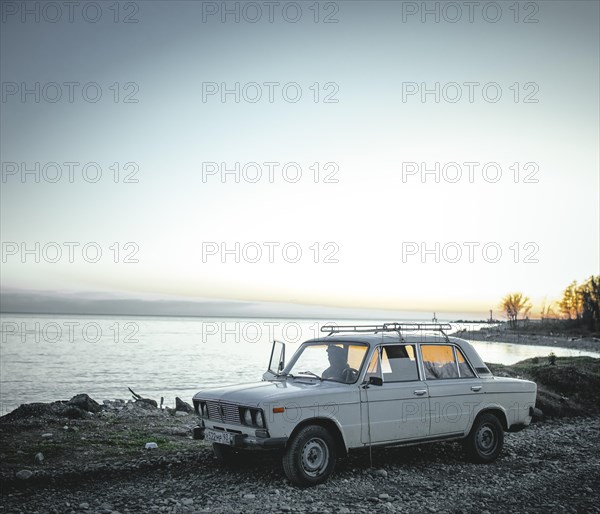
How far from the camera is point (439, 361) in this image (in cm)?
972

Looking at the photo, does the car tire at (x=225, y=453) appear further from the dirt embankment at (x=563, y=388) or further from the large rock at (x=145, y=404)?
the large rock at (x=145, y=404)

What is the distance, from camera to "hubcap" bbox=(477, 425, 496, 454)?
980cm

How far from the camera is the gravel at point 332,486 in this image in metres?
7.34

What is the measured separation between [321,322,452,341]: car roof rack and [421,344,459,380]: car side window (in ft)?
0.85

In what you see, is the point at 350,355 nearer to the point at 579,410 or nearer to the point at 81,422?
the point at 81,422

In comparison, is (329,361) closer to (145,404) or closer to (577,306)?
(145,404)

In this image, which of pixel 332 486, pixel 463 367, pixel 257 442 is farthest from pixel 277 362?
pixel 463 367

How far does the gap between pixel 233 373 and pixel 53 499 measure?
1362 inches

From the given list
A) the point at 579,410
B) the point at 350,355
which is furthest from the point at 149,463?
the point at 579,410

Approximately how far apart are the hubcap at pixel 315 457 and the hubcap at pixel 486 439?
3022 mm

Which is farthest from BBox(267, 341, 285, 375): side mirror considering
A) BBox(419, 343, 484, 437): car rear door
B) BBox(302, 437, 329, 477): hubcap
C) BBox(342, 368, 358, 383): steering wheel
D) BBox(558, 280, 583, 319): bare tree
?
BBox(558, 280, 583, 319): bare tree

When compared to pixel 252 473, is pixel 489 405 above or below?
above

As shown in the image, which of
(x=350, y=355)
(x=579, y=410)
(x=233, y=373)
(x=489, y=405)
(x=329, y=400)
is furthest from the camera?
(x=233, y=373)

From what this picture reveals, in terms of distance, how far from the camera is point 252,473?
8609mm
